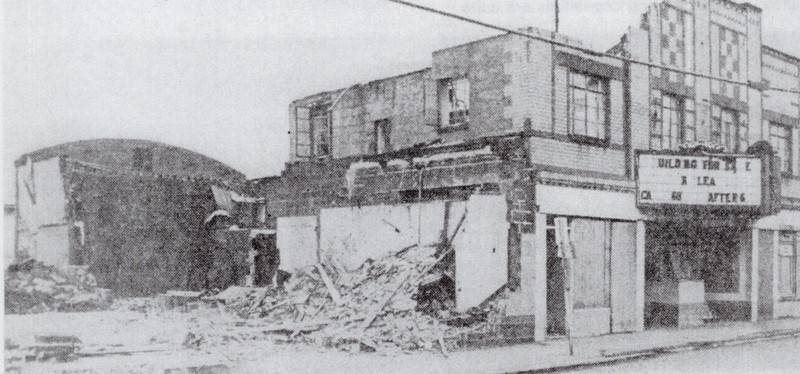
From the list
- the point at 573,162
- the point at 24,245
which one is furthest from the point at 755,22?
the point at 24,245

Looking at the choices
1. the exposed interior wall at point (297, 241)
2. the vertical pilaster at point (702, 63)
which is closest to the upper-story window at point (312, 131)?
the exposed interior wall at point (297, 241)

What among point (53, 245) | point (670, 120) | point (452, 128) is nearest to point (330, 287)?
point (452, 128)

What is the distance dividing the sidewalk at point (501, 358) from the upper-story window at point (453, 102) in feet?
21.0

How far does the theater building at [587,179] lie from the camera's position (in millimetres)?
19203

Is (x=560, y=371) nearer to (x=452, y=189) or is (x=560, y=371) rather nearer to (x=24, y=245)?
(x=452, y=189)

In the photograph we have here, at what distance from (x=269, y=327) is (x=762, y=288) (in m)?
16.1

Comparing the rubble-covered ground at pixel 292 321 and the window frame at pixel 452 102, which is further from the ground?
the window frame at pixel 452 102

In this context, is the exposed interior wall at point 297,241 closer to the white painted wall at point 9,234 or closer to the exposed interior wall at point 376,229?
the exposed interior wall at point 376,229

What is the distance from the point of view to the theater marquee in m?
22.1

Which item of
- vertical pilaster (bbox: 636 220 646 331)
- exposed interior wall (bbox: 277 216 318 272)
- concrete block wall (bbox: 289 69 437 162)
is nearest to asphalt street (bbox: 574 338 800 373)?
vertical pilaster (bbox: 636 220 646 331)

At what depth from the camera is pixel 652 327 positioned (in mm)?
22641

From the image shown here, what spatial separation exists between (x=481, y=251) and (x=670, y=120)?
822 cm

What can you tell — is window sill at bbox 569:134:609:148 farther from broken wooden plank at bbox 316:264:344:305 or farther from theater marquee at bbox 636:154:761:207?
broken wooden plank at bbox 316:264:344:305

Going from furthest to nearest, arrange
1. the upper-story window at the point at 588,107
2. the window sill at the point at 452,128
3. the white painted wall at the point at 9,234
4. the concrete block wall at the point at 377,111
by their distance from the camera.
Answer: the concrete block wall at the point at 377,111 → the window sill at the point at 452,128 → the upper-story window at the point at 588,107 → the white painted wall at the point at 9,234
